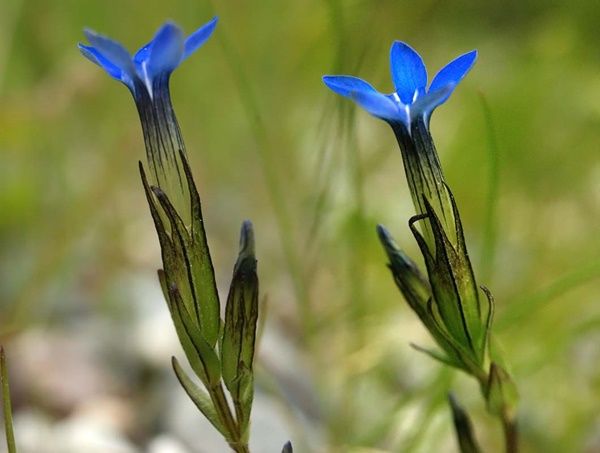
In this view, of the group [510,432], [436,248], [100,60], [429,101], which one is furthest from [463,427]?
[100,60]

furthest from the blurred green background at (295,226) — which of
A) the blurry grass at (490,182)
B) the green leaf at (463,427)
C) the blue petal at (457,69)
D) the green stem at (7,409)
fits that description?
the green stem at (7,409)

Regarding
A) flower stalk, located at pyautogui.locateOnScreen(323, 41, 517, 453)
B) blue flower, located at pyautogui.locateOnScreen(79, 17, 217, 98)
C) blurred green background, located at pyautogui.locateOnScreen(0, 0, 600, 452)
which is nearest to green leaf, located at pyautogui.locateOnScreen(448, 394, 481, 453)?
flower stalk, located at pyautogui.locateOnScreen(323, 41, 517, 453)

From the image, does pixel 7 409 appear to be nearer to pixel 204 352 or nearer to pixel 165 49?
pixel 204 352

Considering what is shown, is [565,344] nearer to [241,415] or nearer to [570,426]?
[570,426]

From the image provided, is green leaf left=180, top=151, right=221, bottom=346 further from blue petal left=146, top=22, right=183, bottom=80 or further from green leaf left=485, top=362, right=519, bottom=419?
green leaf left=485, top=362, right=519, bottom=419

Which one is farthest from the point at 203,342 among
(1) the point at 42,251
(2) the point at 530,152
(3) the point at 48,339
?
(2) the point at 530,152

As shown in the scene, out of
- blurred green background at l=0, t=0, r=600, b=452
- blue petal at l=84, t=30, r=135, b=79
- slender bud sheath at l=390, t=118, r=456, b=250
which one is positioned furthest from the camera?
blurred green background at l=0, t=0, r=600, b=452
